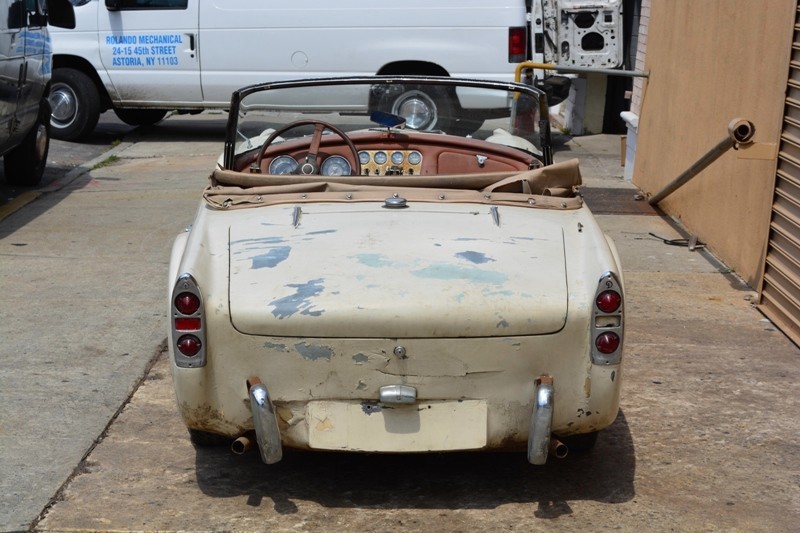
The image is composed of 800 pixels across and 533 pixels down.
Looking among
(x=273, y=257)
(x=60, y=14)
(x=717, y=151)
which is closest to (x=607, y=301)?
(x=273, y=257)

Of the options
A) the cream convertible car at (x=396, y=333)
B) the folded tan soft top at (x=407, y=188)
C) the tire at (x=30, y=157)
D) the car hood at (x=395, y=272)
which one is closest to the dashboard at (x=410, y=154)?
the folded tan soft top at (x=407, y=188)

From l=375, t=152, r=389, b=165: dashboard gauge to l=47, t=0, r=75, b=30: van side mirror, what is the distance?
6.40m

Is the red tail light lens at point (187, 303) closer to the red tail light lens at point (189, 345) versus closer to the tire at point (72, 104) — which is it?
the red tail light lens at point (189, 345)

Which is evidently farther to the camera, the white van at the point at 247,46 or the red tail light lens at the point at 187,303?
the white van at the point at 247,46

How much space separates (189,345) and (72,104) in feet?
33.3

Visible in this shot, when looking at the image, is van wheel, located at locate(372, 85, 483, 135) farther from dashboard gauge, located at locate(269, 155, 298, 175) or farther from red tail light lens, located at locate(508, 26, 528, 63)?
red tail light lens, located at locate(508, 26, 528, 63)

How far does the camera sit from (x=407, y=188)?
15.7ft

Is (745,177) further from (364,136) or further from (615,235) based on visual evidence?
(364,136)

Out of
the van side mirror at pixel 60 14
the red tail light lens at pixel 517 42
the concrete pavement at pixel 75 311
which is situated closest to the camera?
the concrete pavement at pixel 75 311

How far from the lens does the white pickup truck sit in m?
12.6

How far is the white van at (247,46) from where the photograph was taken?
1256 centimetres

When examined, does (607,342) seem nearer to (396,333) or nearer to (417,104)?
(396,333)

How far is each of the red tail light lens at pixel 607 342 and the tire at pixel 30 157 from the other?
7642 millimetres

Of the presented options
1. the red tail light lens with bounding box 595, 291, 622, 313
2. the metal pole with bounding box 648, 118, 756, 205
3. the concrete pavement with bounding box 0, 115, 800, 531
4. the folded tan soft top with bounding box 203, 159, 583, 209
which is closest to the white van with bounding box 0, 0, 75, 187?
the concrete pavement with bounding box 0, 115, 800, 531
